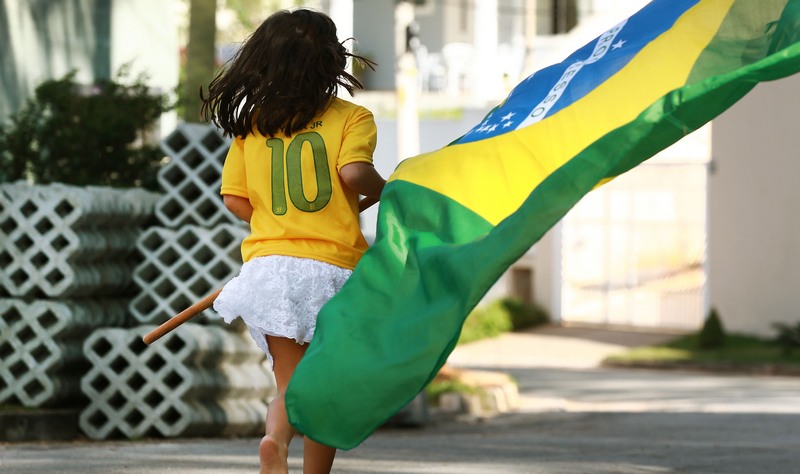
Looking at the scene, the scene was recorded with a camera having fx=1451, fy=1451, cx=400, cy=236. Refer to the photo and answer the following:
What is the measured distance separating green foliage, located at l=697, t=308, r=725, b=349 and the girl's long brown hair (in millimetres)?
17383

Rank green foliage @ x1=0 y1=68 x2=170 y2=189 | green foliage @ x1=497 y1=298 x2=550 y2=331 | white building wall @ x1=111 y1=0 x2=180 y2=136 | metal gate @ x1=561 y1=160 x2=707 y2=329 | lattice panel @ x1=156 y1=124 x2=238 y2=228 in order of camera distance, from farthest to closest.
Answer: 1. green foliage @ x1=497 y1=298 x2=550 y2=331
2. metal gate @ x1=561 y1=160 x2=707 y2=329
3. white building wall @ x1=111 y1=0 x2=180 y2=136
4. green foliage @ x1=0 y1=68 x2=170 y2=189
5. lattice panel @ x1=156 y1=124 x2=238 y2=228

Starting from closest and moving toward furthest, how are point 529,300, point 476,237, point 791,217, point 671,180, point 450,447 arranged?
point 476,237 < point 450,447 < point 791,217 < point 671,180 < point 529,300

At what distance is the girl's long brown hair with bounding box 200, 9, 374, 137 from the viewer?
5.11 metres

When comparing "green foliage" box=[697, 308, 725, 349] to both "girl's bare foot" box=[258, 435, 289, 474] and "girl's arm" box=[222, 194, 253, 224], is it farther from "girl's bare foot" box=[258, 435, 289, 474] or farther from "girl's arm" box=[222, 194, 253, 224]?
"girl's bare foot" box=[258, 435, 289, 474]

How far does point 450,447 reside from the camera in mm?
9297

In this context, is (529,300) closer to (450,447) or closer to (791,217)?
(791,217)

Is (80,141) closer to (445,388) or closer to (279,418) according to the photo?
(445,388)

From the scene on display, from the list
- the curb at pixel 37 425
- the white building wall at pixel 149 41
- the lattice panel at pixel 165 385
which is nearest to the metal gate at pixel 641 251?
the white building wall at pixel 149 41

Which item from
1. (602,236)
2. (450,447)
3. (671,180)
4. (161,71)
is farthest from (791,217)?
(450,447)

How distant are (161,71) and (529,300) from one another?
1305cm

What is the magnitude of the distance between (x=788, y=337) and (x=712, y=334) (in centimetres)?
118

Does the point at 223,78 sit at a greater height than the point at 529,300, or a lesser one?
greater

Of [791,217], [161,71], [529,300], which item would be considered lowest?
[529,300]

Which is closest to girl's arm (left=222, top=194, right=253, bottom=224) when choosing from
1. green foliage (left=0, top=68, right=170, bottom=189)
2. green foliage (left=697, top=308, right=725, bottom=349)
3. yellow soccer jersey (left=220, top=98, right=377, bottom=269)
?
yellow soccer jersey (left=220, top=98, right=377, bottom=269)
